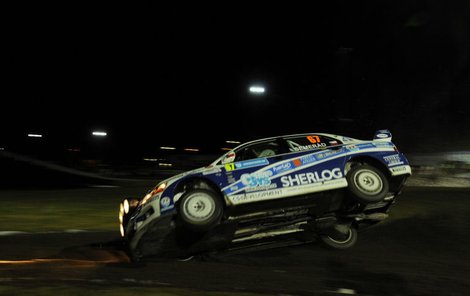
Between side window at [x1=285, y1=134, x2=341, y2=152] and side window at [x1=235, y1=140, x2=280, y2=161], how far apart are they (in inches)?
8.7

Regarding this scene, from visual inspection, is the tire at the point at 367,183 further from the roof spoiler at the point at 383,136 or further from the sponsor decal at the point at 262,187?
the sponsor decal at the point at 262,187

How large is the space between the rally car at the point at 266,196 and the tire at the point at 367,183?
0.01 m

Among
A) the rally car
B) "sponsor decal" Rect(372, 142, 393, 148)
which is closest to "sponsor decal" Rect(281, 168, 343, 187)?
the rally car

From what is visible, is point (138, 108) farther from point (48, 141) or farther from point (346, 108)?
point (346, 108)

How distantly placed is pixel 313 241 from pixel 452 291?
2667 millimetres

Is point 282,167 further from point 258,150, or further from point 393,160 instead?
point 393,160

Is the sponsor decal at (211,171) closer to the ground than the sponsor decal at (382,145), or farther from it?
closer to the ground

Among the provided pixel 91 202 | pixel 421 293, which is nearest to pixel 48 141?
pixel 91 202

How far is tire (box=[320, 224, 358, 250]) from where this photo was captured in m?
8.05

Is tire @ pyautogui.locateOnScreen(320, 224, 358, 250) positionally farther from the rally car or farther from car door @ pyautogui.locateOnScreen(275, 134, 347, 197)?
car door @ pyautogui.locateOnScreen(275, 134, 347, 197)

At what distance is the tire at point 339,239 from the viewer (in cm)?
805

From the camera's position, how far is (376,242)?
868cm

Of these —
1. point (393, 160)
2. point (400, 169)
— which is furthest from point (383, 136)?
point (400, 169)

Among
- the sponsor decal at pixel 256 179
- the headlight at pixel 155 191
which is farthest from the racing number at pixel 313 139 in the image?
the headlight at pixel 155 191
